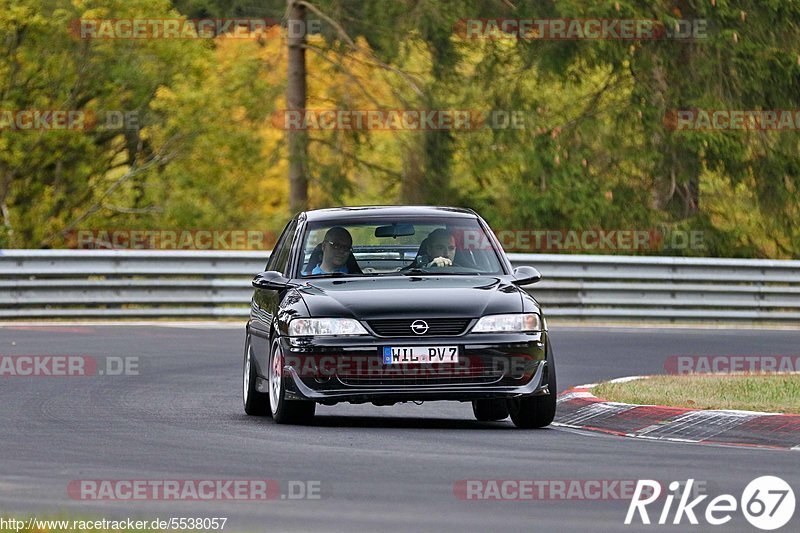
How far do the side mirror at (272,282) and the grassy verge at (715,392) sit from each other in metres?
2.81

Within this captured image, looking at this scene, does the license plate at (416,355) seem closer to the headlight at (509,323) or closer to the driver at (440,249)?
the headlight at (509,323)

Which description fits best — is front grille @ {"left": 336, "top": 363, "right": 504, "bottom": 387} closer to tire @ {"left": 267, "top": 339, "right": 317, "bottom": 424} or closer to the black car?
the black car

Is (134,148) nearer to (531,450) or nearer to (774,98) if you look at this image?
(774,98)

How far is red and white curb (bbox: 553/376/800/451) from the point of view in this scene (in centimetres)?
1220

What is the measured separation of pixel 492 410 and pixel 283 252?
210cm

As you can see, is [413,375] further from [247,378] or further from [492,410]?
[247,378]

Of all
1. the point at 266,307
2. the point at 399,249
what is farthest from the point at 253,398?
the point at 399,249

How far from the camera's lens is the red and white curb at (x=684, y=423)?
1220cm

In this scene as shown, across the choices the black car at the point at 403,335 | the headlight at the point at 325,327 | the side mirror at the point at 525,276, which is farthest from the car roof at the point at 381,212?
the headlight at the point at 325,327

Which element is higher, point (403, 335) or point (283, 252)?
point (283, 252)

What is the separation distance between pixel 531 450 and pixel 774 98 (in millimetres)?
26794

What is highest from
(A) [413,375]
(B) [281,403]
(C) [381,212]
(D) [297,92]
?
(D) [297,92]

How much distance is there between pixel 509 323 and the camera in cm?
1270

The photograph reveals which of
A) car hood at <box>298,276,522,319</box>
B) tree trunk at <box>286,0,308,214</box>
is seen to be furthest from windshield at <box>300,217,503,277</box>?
tree trunk at <box>286,0,308,214</box>
